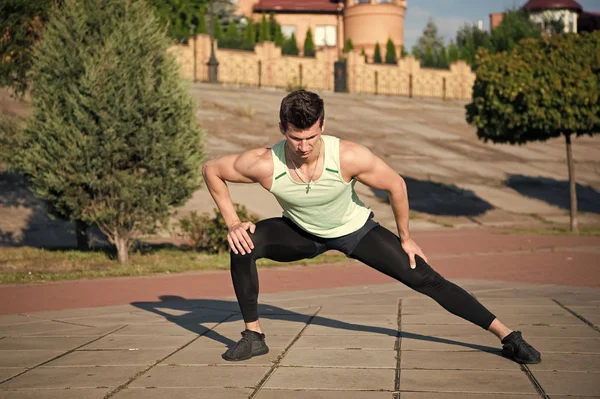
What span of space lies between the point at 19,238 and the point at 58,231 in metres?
0.87

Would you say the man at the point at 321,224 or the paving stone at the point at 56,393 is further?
the man at the point at 321,224

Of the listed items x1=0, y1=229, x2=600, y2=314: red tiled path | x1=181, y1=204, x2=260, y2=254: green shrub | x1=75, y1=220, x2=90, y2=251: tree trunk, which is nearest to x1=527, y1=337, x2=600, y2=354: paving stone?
x1=0, y1=229, x2=600, y2=314: red tiled path

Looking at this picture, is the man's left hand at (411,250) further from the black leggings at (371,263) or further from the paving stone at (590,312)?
the paving stone at (590,312)

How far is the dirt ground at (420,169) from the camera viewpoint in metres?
16.9

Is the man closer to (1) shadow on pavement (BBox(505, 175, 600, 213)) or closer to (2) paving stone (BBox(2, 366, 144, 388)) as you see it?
(2) paving stone (BBox(2, 366, 144, 388))

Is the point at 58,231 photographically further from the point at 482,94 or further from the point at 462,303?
the point at 462,303

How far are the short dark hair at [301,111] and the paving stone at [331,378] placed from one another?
1.49 meters

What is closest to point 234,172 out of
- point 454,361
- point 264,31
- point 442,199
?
point 454,361

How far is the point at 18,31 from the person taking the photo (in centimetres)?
1298

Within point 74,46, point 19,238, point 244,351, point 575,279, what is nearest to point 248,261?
point 244,351

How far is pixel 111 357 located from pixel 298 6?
2345 inches

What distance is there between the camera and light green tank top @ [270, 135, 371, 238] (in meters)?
5.19

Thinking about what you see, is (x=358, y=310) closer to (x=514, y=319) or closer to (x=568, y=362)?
(x=514, y=319)

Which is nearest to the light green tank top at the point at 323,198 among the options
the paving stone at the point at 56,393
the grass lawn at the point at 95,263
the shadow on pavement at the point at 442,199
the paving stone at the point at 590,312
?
the paving stone at the point at 56,393
